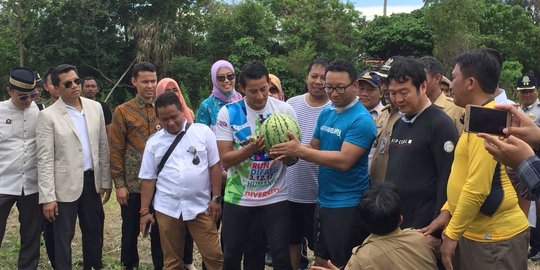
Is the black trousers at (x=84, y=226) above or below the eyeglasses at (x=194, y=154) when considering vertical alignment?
below

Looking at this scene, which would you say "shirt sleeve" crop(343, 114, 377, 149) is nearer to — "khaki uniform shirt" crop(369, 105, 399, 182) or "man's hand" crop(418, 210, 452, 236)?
"khaki uniform shirt" crop(369, 105, 399, 182)

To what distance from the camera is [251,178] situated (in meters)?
4.56

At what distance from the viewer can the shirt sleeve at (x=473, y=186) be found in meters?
3.05

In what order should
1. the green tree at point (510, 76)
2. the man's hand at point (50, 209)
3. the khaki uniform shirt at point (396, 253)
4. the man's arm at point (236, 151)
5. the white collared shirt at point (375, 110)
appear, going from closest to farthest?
the khaki uniform shirt at point (396, 253)
the man's arm at point (236, 151)
the man's hand at point (50, 209)
the white collared shirt at point (375, 110)
the green tree at point (510, 76)

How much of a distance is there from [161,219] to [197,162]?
0.65m

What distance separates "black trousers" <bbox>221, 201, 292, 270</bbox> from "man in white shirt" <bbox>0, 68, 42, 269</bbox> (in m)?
2.32

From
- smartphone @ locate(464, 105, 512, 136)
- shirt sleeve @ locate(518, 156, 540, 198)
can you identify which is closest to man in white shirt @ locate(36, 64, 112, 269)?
smartphone @ locate(464, 105, 512, 136)

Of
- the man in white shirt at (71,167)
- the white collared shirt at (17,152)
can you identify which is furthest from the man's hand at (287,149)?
the white collared shirt at (17,152)

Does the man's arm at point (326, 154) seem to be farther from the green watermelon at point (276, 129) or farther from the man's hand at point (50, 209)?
the man's hand at point (50, 209)

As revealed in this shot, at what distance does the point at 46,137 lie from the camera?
5.24 meters

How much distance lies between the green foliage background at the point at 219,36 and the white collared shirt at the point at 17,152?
20.3 meters

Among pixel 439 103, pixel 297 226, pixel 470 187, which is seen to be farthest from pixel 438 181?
pixel 297 226

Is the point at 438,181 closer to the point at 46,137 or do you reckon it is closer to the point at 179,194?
the point at 179,194

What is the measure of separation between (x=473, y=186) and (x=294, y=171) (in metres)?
2.19
